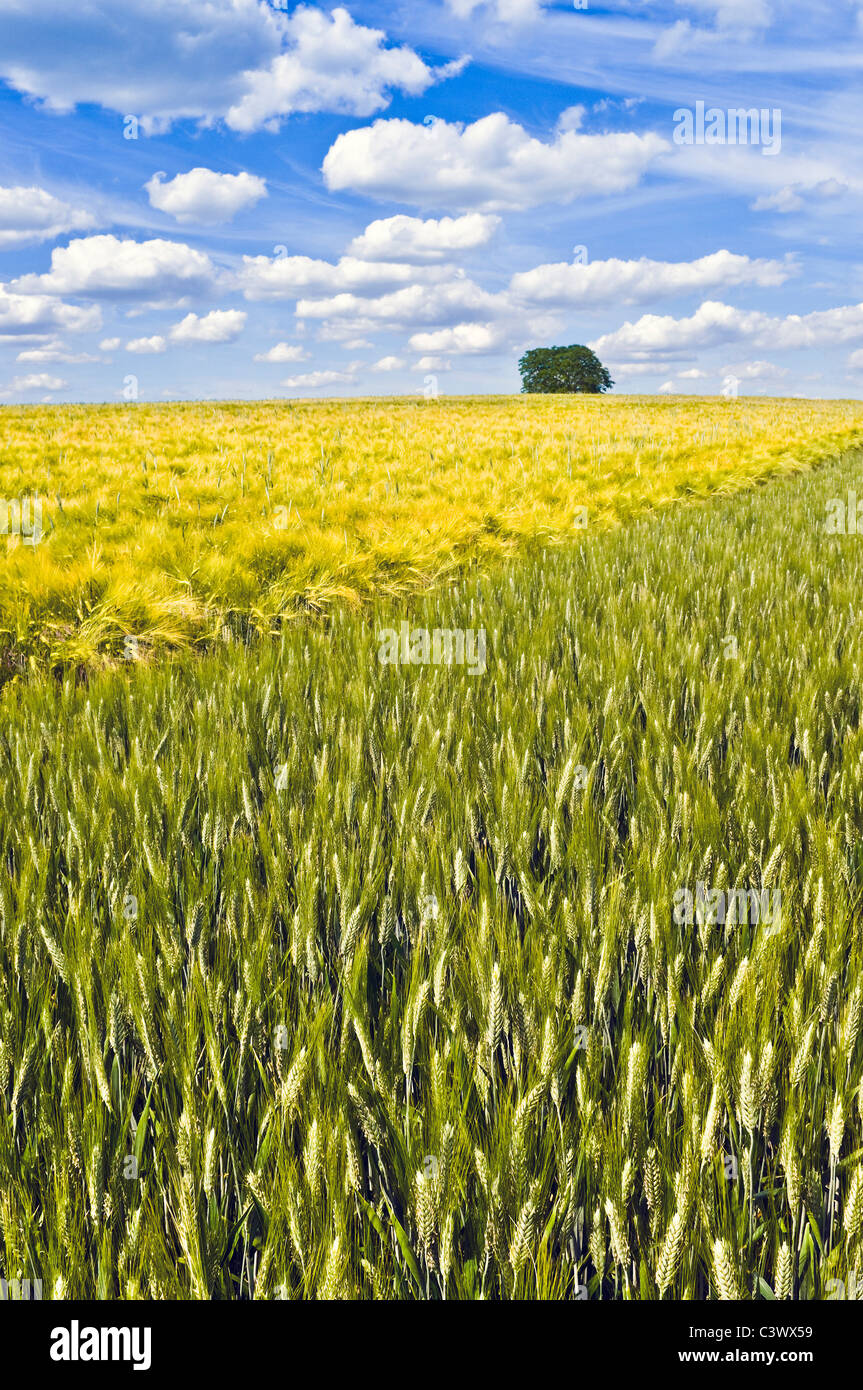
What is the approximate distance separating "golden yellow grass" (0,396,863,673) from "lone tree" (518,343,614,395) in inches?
2025

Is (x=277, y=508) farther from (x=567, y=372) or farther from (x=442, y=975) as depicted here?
(x=567, y=372)

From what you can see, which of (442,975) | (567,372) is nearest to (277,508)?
(442,975)

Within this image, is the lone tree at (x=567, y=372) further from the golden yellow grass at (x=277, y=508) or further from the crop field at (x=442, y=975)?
the crop field at (x=442, y=975)

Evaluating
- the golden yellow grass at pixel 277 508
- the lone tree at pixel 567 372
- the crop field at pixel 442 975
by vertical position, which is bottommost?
the crop field at pixel 442 975

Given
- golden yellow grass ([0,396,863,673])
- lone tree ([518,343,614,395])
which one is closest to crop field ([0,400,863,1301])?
golden yellow grass ([0,396,863,673])

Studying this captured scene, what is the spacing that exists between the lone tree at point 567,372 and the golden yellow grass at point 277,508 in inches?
2025

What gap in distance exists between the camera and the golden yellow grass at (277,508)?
12.5ft

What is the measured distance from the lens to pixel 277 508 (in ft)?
22.1

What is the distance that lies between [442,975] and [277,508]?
6.06 metres

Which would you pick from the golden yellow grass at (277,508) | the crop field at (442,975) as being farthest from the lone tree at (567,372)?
the crop field at (442,975)

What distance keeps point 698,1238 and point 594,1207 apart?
0.11 metres

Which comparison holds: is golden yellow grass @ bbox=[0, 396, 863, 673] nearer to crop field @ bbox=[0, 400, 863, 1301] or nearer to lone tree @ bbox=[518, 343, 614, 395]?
crop field @ bbox=[0, 400, 863, 1301]

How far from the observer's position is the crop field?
88 centimetres
